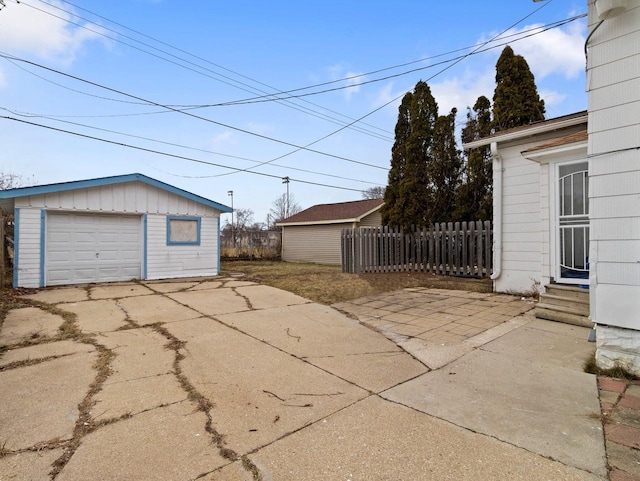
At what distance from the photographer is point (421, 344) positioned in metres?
4.16

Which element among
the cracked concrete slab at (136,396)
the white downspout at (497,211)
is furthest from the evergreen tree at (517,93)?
the cracked concrete slab at (136,396)

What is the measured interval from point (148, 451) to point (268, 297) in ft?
17.4

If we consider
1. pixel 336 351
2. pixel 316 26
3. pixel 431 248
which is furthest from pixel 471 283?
pixel 316 26

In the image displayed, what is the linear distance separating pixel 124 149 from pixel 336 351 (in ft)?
43.0

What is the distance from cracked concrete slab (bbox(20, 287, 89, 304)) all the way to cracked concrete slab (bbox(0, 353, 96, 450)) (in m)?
4.09

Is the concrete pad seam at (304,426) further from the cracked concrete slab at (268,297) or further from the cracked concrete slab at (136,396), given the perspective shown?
the cracked concrete slab at (268,297)

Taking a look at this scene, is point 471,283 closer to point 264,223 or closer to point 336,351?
point 336,351

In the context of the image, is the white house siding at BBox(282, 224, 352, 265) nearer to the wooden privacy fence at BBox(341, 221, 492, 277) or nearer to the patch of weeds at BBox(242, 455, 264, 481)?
the wooden privacy fence at BBox(341, 221, 492, 277)

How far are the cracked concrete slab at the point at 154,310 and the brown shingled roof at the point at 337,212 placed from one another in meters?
12.2

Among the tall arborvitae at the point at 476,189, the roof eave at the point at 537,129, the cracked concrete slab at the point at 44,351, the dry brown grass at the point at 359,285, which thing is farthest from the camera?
the tall arborvitae at the point at 476,189

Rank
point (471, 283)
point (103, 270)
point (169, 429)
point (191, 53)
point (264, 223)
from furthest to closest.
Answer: point (264, 223) < point (191, 53) < point (103, 270) < point (471, 283) < point (169, 429)

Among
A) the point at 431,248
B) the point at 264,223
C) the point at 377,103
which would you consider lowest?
the point at 431,248

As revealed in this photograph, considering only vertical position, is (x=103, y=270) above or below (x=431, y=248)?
below

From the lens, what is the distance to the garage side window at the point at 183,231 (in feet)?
35.3
